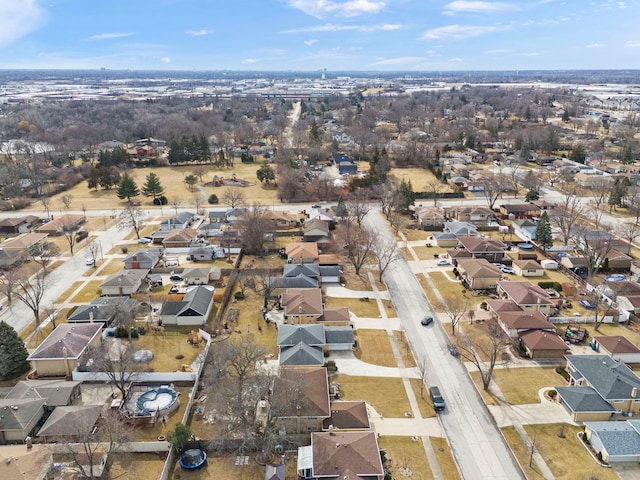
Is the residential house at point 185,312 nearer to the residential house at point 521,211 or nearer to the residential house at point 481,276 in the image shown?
the residential house at point 481,276

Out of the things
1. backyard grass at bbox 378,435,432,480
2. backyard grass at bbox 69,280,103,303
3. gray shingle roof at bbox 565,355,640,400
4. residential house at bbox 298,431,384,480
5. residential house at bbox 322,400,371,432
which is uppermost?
gray shingle roof at bbox 565,355,640,400

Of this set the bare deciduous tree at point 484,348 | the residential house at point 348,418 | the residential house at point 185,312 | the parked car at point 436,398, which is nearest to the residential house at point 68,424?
the residential house at point 185,312

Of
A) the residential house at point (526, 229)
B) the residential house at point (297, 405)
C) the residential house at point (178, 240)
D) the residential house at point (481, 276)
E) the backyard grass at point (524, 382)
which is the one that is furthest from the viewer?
the residential house at point (526, 229)

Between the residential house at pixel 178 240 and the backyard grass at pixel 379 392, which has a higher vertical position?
the residential house at pixel 178 240

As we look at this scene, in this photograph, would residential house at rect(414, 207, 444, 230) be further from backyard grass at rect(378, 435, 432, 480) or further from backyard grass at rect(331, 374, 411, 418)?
backyard grass at rect(378, 435, 432, 480)

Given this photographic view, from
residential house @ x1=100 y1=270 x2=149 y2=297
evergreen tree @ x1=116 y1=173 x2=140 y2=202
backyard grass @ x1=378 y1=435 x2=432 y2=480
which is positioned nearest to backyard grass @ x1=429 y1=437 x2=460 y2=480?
backyard grass @ x1=378 y1=435 x2=432 y2=480
